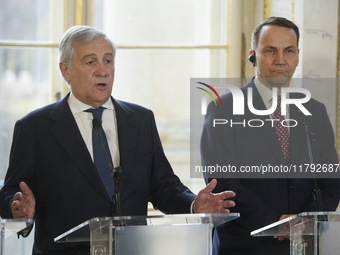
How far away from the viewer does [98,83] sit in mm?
2463

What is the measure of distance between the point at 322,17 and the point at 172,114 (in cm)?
137

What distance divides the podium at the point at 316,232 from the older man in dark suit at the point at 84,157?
0.53m

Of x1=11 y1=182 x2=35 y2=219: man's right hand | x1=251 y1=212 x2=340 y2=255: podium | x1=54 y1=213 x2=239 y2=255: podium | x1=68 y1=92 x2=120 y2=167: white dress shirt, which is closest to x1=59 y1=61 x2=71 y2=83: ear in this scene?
x1=68 y1=92 x2=120 y2=167: white dress shirt

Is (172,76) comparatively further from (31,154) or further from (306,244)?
(306,244)

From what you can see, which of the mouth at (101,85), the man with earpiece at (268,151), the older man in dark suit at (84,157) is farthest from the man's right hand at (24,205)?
the man with earpiece at (268,151)

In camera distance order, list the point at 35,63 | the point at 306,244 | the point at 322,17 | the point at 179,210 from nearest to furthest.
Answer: the point at 306,244 < the point at 179,210 < the point at 322,17 < the point at 35,63

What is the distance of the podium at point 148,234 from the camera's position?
1.55m

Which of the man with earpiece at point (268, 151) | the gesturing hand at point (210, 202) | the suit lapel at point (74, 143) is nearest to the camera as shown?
the gesturing hand at point (210, 202)

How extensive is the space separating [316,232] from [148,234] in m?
0.55

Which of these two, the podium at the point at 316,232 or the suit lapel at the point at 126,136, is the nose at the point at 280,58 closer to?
the suit lapel at the point at 126,136

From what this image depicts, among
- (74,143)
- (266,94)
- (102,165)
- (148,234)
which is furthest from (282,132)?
(148,234)

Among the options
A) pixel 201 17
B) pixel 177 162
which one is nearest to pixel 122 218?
pixel 177 162

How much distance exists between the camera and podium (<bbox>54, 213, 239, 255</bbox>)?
5.08 ft

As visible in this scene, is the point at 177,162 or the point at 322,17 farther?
the point at 177,162
